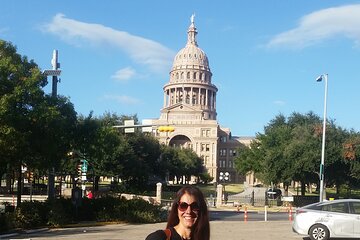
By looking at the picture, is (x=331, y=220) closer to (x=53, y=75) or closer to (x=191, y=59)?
(x=53, y=75)

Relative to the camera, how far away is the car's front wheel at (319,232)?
15.7 metres

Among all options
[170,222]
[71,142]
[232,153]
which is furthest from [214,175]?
[170,222]

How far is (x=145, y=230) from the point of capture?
19781 mm

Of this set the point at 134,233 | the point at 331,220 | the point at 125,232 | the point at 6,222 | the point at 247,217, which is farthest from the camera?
the point at 247,217

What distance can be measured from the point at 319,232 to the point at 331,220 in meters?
0.51

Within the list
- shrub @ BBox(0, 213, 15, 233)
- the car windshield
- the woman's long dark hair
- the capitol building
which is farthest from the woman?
the capitol building

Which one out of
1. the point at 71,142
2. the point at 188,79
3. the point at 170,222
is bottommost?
the point at 170,222

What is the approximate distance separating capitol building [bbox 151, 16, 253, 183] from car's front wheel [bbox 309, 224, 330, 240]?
123711 millimetres

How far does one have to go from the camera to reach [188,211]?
10.5 ft

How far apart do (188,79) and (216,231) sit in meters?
135

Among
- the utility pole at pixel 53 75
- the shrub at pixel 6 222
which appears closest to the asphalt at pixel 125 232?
the shrub at pixel 6 222

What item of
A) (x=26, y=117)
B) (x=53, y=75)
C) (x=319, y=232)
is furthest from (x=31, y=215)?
(x=319, y=232)

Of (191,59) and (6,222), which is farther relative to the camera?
(191,59)

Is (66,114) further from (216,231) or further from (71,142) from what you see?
(216,231)
